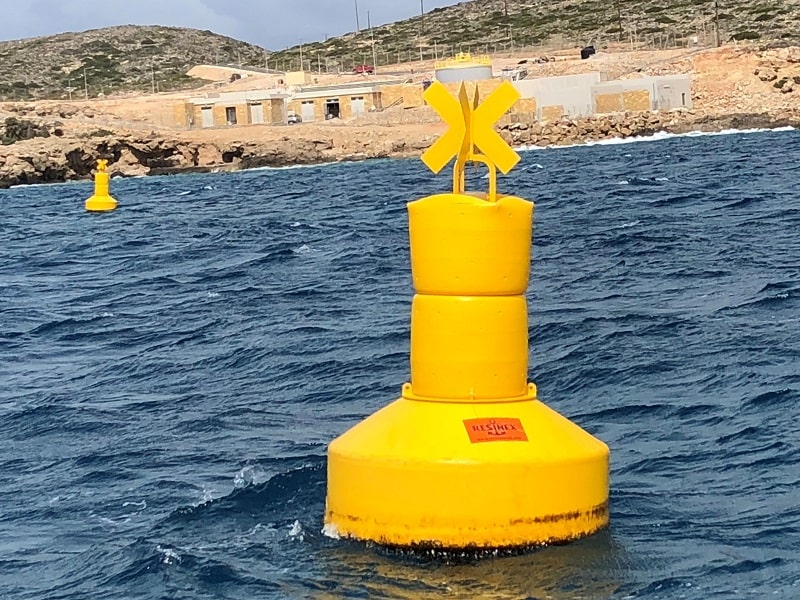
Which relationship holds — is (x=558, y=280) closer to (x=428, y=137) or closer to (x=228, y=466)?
(x=228, y=466)

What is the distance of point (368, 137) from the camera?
71812 millimetres

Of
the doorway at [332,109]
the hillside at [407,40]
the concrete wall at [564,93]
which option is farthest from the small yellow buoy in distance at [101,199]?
the hillside at [407,40]

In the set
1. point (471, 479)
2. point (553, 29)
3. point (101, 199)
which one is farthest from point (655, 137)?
point (553, 29)

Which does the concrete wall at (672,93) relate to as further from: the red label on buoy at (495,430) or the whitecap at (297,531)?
the red label on buoy at (495,430)

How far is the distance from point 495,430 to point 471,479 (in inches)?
11.5

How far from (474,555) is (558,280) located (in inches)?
421

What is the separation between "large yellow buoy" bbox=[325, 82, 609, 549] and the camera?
6.59 meters

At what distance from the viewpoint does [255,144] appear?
A: 70.4 meters

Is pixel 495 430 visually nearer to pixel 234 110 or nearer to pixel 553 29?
pixel 234 110

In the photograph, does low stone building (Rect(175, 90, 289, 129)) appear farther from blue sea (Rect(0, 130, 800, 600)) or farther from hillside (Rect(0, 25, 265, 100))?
blue sea (Rect(0, 130, 800, 600))

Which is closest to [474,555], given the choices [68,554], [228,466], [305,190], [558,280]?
[68,554]

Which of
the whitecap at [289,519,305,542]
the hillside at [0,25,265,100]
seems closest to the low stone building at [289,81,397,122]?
the hillside at [0,25,265,100]

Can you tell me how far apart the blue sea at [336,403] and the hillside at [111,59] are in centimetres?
9430

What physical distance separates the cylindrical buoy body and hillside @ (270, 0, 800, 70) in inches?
3603
